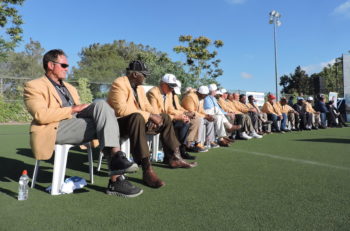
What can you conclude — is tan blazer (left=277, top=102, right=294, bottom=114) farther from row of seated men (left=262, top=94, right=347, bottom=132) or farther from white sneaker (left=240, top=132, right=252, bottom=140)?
white sneaker (left=240, top=132, right=252, bottom=140)

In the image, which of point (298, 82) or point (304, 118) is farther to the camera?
point (298, 82)

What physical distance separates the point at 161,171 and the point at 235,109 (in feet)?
17.2

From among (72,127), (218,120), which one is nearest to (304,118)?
(218,120)

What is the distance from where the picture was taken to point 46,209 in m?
2.22

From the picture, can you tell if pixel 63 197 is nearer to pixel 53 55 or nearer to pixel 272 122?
pixel 53 55

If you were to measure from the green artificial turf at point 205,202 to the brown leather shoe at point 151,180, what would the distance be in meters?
0.06

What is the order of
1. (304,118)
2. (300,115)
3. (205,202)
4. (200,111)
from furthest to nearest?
(300,115)
(304,118)
(200,111)
(205,202)

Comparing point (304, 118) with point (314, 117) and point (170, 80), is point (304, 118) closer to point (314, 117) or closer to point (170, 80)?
point (314, 117)

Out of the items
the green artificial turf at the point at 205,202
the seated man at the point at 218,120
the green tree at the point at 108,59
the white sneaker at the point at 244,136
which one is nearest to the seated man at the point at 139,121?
the green artificial turf at the point at 205,202

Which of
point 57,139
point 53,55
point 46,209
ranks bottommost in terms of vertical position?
point 46,209

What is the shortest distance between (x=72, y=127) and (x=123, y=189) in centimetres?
76

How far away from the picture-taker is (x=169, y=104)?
4.76 meters

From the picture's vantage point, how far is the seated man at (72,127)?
8.26ft

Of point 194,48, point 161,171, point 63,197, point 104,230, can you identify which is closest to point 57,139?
point 63,197
